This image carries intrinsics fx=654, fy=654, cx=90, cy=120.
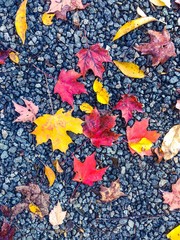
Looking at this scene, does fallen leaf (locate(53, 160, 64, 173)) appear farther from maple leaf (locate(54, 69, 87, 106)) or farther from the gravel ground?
maple leaf (locate(54, 69, 87, 106))

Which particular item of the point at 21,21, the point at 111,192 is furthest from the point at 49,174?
the point at 21,21

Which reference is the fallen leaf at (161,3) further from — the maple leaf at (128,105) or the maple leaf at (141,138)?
the maple leaf at (141,138)

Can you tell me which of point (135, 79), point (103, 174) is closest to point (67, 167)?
point (103, 174)

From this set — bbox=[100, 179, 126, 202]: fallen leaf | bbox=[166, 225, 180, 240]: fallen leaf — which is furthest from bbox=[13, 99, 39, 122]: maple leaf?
bbox=[166, 225, 180, 240]: fallen leaf

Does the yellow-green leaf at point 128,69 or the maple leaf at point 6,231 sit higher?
the yellow-green leaf at point 128,69

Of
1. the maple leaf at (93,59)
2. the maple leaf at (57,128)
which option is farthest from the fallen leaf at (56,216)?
the maple leaf at (93,59)

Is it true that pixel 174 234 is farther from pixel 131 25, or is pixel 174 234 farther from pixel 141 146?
pixel 131 25

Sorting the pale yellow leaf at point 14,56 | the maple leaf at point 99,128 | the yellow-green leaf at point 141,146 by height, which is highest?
the pale yellow leaf at point 14,56
